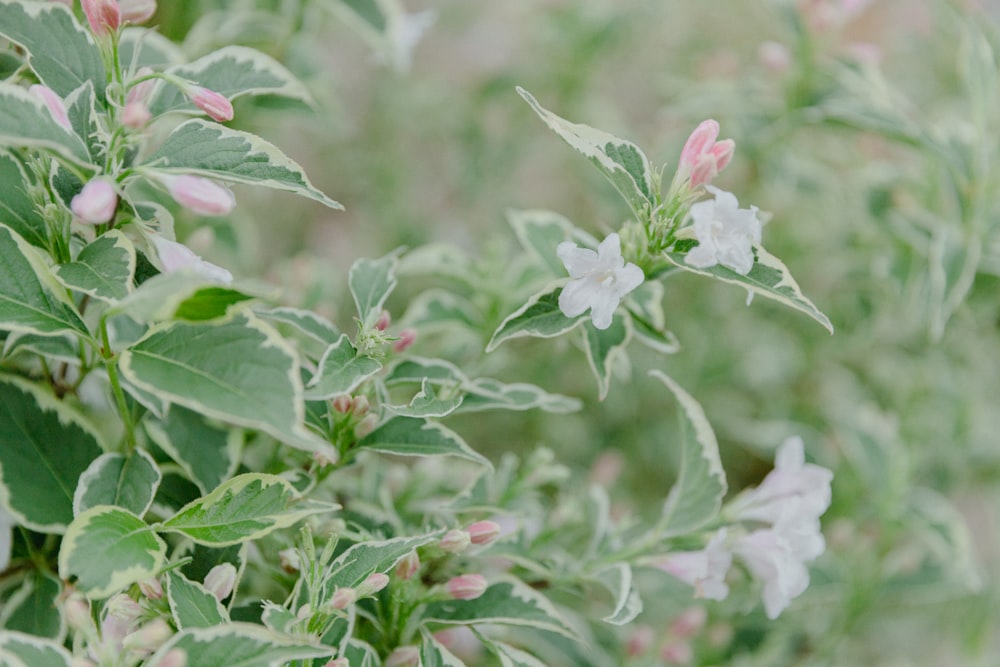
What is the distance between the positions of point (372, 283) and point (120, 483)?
0.20 m

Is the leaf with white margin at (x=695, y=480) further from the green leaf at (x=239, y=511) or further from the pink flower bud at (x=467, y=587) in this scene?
the green leaf at (x=239, y=511)

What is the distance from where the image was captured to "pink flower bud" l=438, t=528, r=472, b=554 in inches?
22.3

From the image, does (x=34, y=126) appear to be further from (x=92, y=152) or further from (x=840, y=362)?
(x=840, y=362)

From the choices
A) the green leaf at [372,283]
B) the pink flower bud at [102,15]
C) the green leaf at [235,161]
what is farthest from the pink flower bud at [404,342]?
the pink flower bud at [102,15]

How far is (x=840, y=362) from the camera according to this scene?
149 centimetres

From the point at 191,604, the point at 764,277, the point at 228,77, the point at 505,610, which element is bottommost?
the point at 505,610

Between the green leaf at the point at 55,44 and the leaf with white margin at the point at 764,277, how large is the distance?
1.22 ft

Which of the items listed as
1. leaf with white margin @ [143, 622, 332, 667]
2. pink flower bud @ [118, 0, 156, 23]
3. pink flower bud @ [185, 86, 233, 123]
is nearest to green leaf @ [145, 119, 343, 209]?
pink flower bud @ [185, 86, 233, 123]

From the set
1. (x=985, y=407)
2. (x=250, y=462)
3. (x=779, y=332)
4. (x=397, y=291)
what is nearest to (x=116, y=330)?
(x=250, y=462)

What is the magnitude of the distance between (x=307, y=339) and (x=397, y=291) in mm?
644

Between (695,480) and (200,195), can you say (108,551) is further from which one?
(695,480)

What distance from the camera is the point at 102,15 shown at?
51cm

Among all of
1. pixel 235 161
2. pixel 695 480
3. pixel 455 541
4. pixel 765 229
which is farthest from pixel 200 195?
pixel 765 229

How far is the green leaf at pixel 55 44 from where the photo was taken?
547mm
